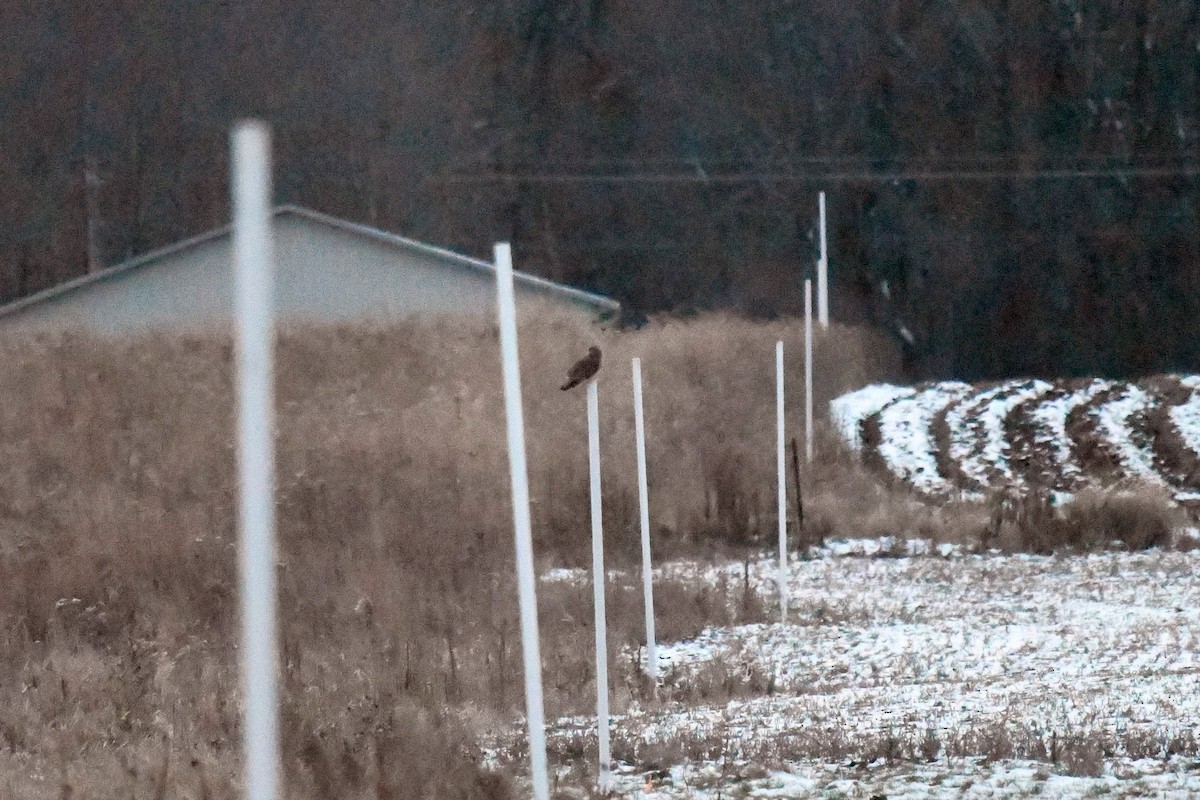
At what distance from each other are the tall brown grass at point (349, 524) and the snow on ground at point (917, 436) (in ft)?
5.18

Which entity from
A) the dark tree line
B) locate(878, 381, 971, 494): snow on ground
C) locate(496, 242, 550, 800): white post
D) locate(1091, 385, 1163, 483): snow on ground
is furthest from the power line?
locate(496, 242, 550, 800): white post

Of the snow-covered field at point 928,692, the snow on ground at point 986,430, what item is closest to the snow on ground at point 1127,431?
the snow on ground at point 986,430

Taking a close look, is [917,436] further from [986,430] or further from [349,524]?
[349,524]

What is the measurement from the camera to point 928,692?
10.0 metres

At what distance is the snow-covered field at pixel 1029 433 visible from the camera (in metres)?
25.3

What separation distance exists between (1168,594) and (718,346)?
650 inches

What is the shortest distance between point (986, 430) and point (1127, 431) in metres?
2.03

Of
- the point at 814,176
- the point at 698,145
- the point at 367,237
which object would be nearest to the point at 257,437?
the point at 367,237

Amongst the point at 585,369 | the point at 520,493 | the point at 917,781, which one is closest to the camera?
the point at 520,493

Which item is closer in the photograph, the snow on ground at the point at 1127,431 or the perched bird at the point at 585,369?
the perched bird at the point at 585,369

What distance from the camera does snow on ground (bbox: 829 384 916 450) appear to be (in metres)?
28.2

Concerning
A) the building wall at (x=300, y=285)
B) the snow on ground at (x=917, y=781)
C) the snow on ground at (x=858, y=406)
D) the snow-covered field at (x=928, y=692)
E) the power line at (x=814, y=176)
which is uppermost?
the power line at (x=814, y=176)

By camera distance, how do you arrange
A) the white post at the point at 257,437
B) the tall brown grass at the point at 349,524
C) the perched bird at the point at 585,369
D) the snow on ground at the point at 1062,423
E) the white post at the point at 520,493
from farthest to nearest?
the snow on ground at the point at 1062,423, the perched bird at the point at 585,369, the tall brown grass at the point at 349,524, the white post at the point at 520,493, the white post at the point at 257,437

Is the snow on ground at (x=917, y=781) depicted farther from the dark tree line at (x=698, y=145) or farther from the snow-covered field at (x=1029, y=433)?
the dark tree line at (x=698, y=145)
